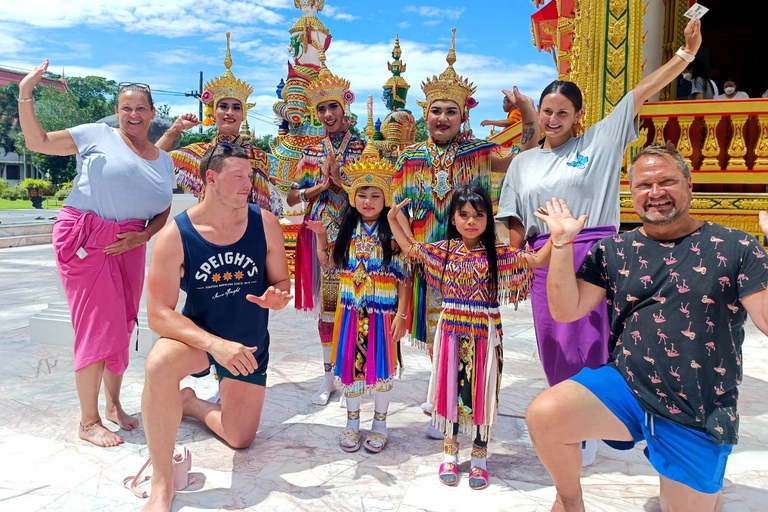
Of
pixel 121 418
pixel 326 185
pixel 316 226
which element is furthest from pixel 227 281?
pixel 121 418

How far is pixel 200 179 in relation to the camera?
3.90 m

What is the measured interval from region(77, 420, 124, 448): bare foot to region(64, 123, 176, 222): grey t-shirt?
1326 mm

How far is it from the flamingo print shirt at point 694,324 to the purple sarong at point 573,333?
51 centimetres

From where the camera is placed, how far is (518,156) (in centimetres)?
309

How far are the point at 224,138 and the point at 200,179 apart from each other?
0.36 metres

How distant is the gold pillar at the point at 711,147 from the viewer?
6977 mm

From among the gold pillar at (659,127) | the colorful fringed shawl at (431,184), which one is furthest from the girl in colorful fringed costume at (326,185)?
the gold pillar at (659,127)

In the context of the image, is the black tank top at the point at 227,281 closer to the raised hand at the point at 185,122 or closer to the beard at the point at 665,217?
the raised hand at the point at 185,122

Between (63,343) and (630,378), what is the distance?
202 inches

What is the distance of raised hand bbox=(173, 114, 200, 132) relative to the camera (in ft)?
12.9

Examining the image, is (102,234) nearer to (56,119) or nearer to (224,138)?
(224,138)

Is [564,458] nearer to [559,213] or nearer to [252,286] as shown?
[559,213]

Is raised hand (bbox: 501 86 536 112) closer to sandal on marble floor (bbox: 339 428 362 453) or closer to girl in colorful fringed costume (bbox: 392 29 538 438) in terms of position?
girl in colorful fringed costume (bbox: 392 29 538 438)

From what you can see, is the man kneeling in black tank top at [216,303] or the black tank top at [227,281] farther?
the black tank top at [227,281]
